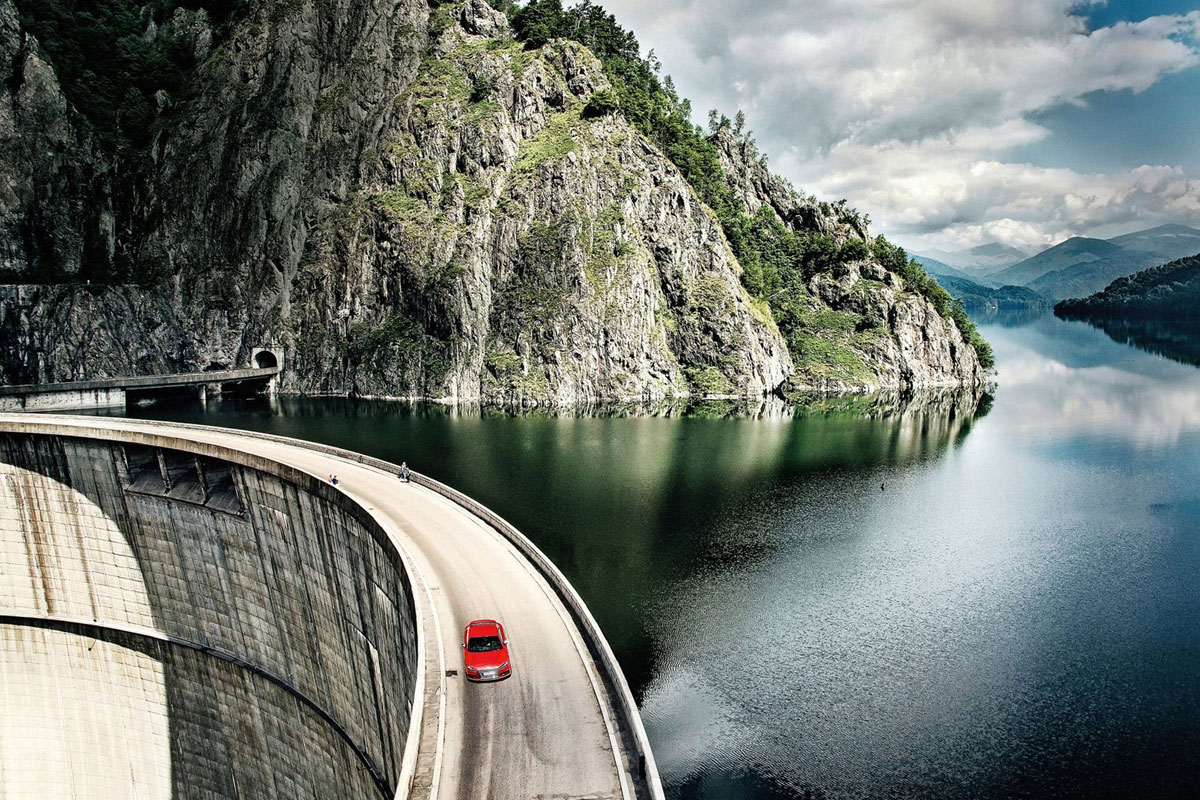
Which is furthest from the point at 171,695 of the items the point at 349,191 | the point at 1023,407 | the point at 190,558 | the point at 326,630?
the point at 1023,407

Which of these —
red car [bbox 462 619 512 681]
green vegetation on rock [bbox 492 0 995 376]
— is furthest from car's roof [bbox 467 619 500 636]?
green vegetation on rock [bbox 492 0 995 376]

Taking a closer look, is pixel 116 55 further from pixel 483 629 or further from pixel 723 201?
pixel 483 629

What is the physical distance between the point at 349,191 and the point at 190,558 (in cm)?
10558

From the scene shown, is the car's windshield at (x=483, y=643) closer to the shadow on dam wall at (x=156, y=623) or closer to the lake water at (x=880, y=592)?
the lake water at (x=880, y=592)

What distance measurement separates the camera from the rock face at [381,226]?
4532 inches

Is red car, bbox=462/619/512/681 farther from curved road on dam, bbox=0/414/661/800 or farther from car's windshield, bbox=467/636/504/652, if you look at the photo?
curved road on dam, bbox=0/414/661/800

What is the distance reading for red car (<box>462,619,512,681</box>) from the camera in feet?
62.1

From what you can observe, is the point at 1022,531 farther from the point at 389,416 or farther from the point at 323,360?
the point at 323,360

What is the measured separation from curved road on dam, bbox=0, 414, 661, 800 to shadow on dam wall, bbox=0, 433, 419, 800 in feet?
25.8

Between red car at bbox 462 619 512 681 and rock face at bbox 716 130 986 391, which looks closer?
red car at bbox 462 619 512 681

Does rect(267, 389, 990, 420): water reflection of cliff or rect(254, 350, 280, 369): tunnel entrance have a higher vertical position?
rect(254, 350, 280, 369): tunnel entrance

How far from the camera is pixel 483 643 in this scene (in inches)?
776

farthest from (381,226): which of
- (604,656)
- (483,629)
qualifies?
(604,656)

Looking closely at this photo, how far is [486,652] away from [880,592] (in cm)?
2815
